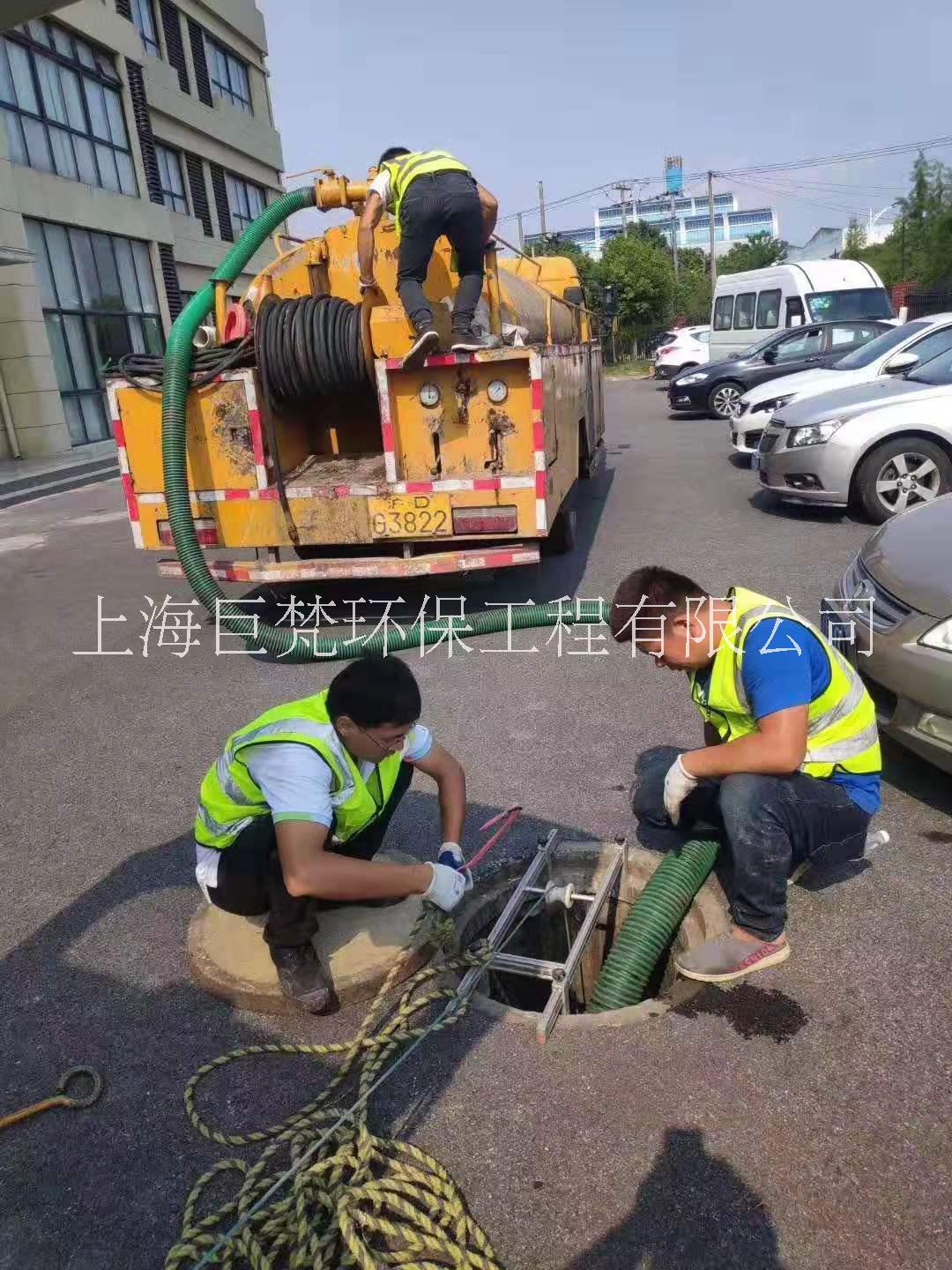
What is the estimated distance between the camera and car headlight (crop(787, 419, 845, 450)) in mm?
7891

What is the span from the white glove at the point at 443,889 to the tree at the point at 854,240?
64331 millimetres

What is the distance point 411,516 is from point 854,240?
6876cm

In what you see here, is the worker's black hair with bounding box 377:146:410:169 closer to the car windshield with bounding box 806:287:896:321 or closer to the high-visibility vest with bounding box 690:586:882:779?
the high-visibility vest with bounding box 690:586:882:779

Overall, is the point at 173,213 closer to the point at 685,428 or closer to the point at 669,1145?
the point at 685,428

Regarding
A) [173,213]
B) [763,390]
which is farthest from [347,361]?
[173,213]

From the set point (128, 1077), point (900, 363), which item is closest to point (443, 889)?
point (128, 1077)

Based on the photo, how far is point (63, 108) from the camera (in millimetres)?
18484

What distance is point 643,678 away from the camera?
16.4 ft

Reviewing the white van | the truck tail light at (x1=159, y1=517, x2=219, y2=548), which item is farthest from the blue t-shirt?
the white van

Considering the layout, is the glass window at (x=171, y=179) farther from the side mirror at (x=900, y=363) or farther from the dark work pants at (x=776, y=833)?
the dark work pants at (x=776, y=833)

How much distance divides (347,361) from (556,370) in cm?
138

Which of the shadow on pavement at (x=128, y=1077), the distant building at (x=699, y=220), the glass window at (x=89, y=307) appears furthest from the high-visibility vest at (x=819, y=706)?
the distant building at (x=699, y=220)

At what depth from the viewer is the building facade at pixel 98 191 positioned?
1711 centimetres

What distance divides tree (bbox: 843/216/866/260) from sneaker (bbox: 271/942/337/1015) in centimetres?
6462
